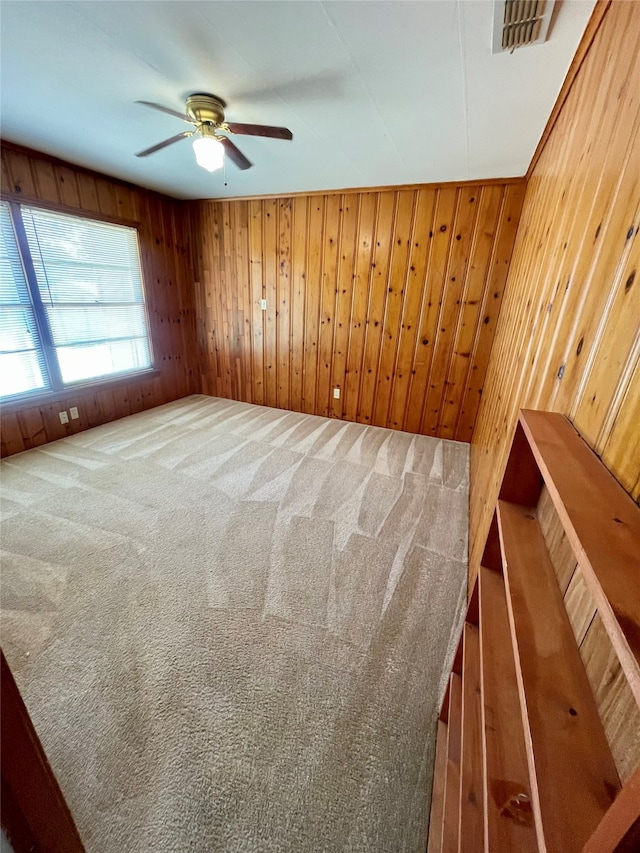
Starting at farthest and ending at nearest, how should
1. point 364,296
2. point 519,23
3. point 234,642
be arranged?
point 364,296
point 234,642
point 519,23

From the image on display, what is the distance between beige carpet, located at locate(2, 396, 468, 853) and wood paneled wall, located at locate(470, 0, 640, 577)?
103 centimetres

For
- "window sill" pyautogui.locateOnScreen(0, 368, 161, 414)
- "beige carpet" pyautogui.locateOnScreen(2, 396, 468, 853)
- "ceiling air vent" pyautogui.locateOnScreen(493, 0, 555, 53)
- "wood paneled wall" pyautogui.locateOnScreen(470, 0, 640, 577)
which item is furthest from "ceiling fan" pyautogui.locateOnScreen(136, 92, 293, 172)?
"window sill" pyautogui.locateOnScreen(0, 368, 161, 414)

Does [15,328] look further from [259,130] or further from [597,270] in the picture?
[597,270]

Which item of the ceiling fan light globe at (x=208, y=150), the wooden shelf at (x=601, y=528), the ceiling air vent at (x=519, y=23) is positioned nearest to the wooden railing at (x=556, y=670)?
the wooden shelf at (x=601, y=528)

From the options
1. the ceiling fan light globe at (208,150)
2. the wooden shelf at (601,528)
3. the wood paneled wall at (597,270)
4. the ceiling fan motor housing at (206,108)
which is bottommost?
the wooden shelf at (601,528)

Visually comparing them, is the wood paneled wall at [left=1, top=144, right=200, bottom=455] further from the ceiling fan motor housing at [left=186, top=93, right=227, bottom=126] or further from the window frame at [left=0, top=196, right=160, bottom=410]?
the ceiling fan motor housing at [left=186, top=93, right=227, bottom=126]

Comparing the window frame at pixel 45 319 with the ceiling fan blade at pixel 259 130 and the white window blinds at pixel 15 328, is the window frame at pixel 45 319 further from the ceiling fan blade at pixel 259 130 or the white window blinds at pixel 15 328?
the ceiling fan blade at pixel 259 130

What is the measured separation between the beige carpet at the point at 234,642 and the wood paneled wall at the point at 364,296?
1087mm

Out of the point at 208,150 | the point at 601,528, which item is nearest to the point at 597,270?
the point at 601,528

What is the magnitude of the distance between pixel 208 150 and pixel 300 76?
58 centimetres

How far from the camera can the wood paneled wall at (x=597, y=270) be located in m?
0.60

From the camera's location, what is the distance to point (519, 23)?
3.73 ft

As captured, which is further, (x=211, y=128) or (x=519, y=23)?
(x=211, y=128)

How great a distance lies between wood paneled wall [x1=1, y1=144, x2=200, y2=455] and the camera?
265cm
